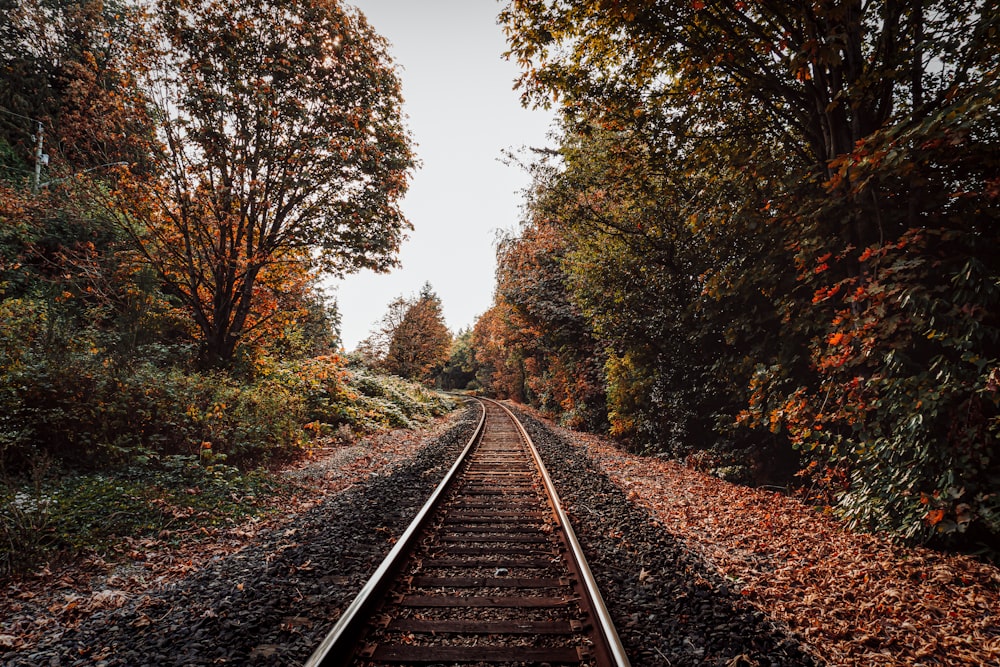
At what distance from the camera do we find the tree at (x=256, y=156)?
355 inches

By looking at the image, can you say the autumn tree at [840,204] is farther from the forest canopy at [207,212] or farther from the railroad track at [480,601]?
the forest canopy at [207,212]

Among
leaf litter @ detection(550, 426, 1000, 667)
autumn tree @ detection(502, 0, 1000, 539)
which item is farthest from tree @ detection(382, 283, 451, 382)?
leaf litter @ detection(550, 426, 1000, 667)

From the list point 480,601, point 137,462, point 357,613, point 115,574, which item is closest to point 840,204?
point 480,601

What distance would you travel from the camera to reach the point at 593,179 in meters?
11.8

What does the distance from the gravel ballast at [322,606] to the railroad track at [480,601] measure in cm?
27

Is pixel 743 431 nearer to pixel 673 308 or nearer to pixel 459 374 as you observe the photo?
pixel 673 308

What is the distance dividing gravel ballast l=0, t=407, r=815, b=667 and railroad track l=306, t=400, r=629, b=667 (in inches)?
10.5

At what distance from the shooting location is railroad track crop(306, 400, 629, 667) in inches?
112

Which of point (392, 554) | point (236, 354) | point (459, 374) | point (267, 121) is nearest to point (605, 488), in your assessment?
point (392, 554)

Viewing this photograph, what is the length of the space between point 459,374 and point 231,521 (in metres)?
62.4

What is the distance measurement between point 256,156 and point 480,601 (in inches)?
386

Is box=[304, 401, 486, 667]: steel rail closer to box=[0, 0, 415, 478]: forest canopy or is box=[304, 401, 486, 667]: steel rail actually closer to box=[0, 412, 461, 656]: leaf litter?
box=[0, 412, 461, 656]: leaf litter

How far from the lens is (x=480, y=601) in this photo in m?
3.55

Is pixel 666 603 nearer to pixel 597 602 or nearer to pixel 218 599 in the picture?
pixel 597 602
